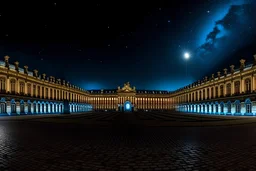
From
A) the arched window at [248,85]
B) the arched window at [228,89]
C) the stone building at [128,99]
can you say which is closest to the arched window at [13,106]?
the arched window at [248,85]

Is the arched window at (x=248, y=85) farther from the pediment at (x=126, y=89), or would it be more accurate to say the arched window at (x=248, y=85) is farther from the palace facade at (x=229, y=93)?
the pediment at (x=126, y=89)

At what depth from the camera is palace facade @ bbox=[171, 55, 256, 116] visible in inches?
1941

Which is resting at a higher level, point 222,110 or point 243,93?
point 243,93

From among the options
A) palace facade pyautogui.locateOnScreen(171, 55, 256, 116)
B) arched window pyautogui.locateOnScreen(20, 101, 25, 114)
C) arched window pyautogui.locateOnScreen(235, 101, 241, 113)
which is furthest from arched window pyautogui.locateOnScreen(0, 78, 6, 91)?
arched window pyautogui.locateOnScreen(235, 101, 241, 113)

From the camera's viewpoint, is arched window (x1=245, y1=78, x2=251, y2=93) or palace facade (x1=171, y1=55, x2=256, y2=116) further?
arched window (x1=245, y1=78, x2=251, y2=93)

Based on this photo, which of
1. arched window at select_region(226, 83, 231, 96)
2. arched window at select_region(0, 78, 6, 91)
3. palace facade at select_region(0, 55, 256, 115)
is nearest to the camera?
arched window at select_region(0, 78, 6, 91)

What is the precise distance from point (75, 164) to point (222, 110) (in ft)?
203

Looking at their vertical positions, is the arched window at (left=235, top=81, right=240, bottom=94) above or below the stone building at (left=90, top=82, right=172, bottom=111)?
above

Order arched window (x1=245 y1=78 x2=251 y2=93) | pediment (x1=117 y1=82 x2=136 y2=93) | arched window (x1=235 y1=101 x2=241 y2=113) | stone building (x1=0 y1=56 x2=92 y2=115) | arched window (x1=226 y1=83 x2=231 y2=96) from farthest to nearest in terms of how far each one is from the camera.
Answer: pediment (x1=117 y1=82 x2=136 y2=93), arched window (x1=226 y1=83 x2=231 y2=96), arched window (x1=235 y1=101 x2=241 y2=113), arched window (x1=245 y1=78 x2=251 y2=93), stone building (x1=0 y1=56 x2=92 y2=115)

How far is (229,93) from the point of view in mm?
60719

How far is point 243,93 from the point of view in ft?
169

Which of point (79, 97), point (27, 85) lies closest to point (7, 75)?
point (27, 85)

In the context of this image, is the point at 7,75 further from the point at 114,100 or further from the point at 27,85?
the point at 114,100

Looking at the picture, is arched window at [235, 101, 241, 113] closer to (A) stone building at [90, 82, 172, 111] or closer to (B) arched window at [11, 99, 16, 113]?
(B) arched window at [11, 99, 16, 113]
